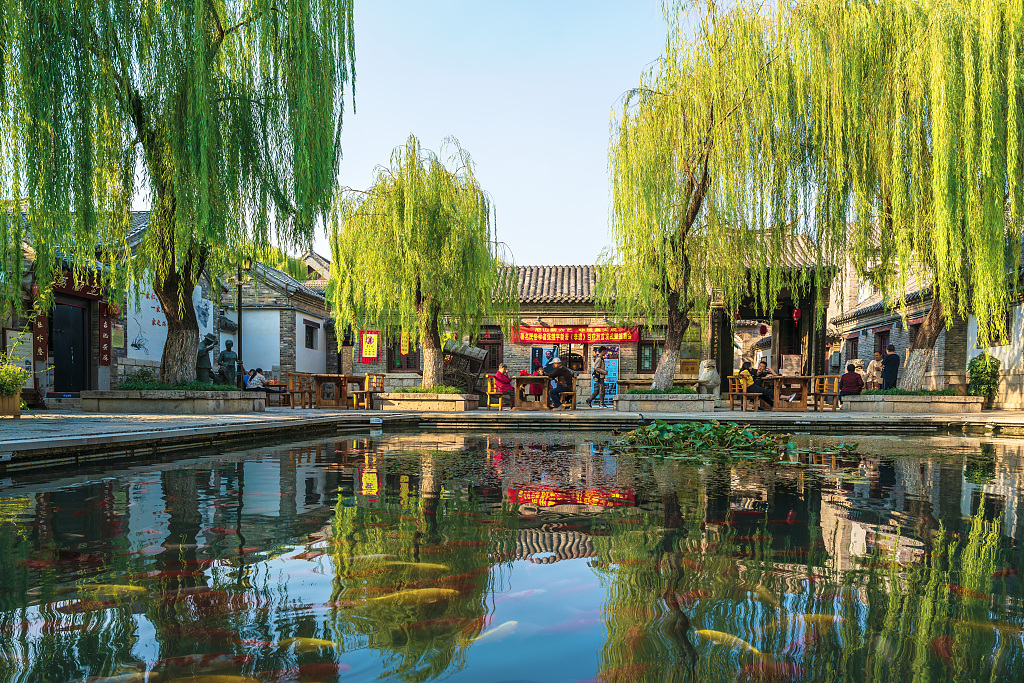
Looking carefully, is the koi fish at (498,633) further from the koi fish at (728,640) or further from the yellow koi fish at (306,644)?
the koi fish at (728,640)

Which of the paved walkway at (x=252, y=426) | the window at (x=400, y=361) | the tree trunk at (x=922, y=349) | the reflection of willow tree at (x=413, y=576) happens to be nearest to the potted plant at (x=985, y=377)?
the tree trunk at (x=922, y=349)

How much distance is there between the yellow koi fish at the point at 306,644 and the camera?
1.96 meters

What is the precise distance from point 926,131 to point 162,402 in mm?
13662

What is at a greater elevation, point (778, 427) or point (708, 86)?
point (708, 86)

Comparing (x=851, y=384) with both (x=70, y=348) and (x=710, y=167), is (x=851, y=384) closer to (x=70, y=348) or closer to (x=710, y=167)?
(x=710, y=167)

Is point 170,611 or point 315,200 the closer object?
point 170,611

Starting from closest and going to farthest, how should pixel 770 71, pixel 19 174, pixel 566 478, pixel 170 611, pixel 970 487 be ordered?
pixel 170 611 < pixel 970 487 < pixel 566 478 < pixel 19 174 < pixel 770 71

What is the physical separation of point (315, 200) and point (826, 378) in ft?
34.3

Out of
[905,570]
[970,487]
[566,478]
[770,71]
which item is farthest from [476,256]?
[905,570]

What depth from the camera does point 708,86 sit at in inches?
459

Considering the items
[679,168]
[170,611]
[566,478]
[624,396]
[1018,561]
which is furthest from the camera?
[624,396]

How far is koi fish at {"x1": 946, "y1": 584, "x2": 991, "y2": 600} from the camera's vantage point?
2.44 metres

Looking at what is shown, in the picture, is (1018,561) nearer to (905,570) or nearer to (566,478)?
(905,570)

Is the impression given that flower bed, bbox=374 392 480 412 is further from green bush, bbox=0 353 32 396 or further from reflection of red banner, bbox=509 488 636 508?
reflection of red banner, bbox=509 488 636 508
